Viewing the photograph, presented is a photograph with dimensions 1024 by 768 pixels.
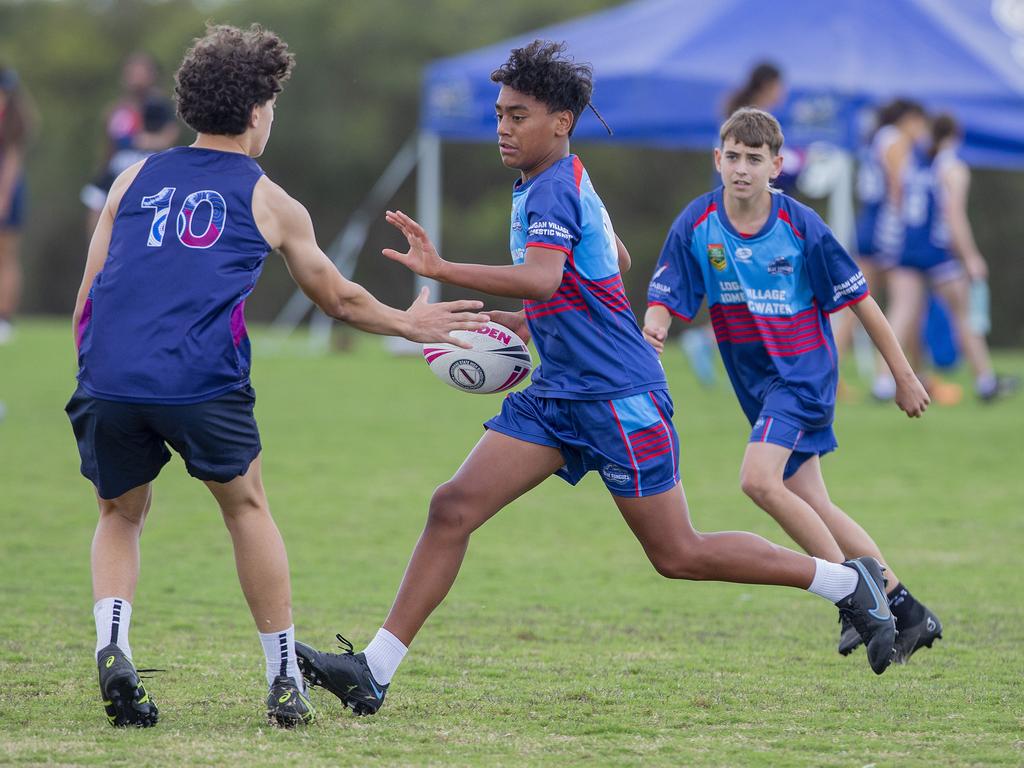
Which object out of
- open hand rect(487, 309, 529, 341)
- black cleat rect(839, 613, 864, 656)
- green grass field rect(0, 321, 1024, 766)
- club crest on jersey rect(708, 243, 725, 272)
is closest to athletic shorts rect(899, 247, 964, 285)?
green grass field rect(0, 321, 1024, 766)

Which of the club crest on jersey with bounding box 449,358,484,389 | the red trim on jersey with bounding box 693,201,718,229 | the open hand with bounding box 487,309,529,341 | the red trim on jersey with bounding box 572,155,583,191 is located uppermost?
the red trim on jersey with bounding box 572,155,583,191

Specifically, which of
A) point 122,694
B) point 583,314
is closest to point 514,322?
point 583,314

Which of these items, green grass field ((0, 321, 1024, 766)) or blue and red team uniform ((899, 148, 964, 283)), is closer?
green grass field ((0, 321, 1024, 766))

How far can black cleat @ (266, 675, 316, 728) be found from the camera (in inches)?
154

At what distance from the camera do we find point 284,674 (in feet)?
13.1

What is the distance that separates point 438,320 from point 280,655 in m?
0.99

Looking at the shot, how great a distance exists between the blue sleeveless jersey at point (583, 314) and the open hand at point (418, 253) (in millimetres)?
276

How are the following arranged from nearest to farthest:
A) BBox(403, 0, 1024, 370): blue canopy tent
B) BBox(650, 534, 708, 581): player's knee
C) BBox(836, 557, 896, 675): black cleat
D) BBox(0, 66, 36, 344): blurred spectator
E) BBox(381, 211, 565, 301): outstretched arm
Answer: BBox(381, 211, 565, 301): outstretched arm, BBox(650, 534, 708, 581): player's knee, BBox(836, 557, 896, 675): black cleat, BBox(0, 66, 36, 344): blurred spectator, BBox(403, 0, 1024, 370): blue canopy tent

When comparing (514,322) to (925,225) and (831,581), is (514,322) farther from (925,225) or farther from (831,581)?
(925,225)

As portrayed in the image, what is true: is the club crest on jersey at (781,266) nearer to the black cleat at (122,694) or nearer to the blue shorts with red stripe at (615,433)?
the blue shorts with red stripe at (615,433)

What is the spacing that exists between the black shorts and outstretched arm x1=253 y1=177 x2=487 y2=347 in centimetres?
33

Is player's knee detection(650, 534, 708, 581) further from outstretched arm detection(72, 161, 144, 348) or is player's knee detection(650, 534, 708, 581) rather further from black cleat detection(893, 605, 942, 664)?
outstretched arm detection(72, 161, 144, 348)

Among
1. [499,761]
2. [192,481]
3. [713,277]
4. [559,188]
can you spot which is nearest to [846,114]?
[192,481]

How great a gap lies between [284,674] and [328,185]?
35829 millimetres
